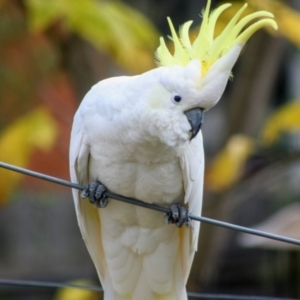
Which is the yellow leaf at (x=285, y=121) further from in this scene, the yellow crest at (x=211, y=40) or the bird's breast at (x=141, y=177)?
the yellow crest at (x=211, y=40)

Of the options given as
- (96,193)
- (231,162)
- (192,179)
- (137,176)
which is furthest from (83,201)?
(231,162)

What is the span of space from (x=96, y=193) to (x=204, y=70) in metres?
0.55

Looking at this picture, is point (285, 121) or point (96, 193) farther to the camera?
point (285, 121)

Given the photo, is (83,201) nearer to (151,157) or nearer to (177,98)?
(151,157)

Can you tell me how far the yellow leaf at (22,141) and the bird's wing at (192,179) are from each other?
97 centimetres

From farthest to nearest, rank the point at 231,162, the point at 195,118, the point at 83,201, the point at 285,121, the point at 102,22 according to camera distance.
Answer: the point at 231,162 → the point at 285,121 → the point at 102,22 → the point at 83,201 → the point at 195,118

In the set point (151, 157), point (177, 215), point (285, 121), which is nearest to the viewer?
point (151, 157)

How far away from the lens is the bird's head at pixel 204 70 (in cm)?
194

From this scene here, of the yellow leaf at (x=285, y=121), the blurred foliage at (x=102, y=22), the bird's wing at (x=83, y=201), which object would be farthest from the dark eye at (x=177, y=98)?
the yellow leaf at (x=285, y=121)

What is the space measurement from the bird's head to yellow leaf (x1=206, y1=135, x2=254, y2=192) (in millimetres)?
1289

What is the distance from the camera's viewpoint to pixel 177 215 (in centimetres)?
225

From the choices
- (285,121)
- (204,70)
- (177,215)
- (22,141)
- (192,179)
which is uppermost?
(285,121)

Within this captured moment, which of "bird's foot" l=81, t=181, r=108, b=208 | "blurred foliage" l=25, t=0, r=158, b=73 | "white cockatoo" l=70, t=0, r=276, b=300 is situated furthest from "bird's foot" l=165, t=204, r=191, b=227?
"blurred foliage" l=25, t=0, r=158, b=73

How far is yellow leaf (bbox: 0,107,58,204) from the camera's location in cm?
312
